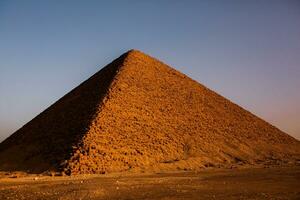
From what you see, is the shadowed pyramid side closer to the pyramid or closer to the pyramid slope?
the pyramid

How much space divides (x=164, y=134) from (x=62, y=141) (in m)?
8.56

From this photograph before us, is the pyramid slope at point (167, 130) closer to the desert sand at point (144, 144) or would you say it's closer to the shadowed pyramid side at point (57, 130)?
the desert sand at point (144, 144)

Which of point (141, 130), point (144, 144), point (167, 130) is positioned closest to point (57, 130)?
point (141, 130)

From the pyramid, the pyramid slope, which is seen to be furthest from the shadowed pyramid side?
the pyramid slope

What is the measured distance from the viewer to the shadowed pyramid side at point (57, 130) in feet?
107

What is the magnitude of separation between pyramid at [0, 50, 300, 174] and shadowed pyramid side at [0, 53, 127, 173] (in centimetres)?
8

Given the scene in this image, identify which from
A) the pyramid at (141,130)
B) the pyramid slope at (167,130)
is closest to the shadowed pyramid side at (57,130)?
the pyramid at (141,130)

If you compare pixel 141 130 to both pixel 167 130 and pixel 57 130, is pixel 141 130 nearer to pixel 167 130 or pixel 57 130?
pixel 167 130

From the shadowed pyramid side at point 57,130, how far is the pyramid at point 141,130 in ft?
0.28

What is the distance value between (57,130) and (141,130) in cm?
713

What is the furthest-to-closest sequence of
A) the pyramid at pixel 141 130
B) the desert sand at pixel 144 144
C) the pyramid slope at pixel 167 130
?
the pyramid slope at pixel 167 130, the pyramid at pixel 141 130, the desert sand at pixel 144 144

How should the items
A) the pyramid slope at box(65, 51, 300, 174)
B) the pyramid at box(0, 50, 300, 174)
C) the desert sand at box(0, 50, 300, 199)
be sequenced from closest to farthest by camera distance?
the desert sand at box(0, 50, 300, 199) → the pyramid at box(0, 50, 300, 174) → the pyramid slope at box(65, 51, 300, 174)

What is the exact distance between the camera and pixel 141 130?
37.2m

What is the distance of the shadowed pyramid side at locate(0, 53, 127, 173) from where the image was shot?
3265 cm
